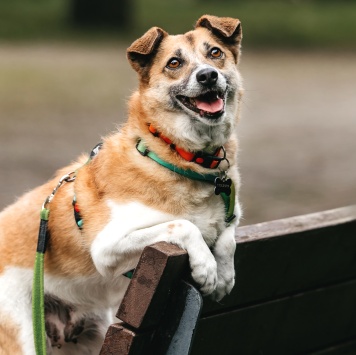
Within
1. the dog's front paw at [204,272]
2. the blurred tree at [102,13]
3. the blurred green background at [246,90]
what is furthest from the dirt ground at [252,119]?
the dog's front paw at [204,272]

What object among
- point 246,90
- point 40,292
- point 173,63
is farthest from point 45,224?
point 246,90

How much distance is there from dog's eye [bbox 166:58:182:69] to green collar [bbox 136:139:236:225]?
13.8 inches

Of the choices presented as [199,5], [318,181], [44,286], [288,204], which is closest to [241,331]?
[44,286]

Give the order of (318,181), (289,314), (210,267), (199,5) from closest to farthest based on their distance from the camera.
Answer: (210,267) < (289,314) < (318,181) < (199,5)

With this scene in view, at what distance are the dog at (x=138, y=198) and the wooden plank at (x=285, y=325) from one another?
18 cm

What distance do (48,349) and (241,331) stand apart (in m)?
0.88

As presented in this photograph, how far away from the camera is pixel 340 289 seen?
389 cm

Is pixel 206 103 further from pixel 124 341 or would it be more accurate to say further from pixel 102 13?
pixel 102 13

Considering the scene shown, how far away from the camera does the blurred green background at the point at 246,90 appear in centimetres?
993

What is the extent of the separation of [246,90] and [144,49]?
0.54m

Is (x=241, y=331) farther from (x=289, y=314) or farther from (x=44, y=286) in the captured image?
(x=44, y=286)

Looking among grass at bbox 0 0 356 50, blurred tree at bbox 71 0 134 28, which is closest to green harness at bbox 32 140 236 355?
grass at bbox 0 0 356 50

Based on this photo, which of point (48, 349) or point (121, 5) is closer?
point (48, 349)

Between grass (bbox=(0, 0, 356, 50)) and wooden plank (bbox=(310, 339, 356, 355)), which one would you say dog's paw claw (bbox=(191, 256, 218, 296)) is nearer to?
wooden plank (bbox=(310, 339, 356, 355))
